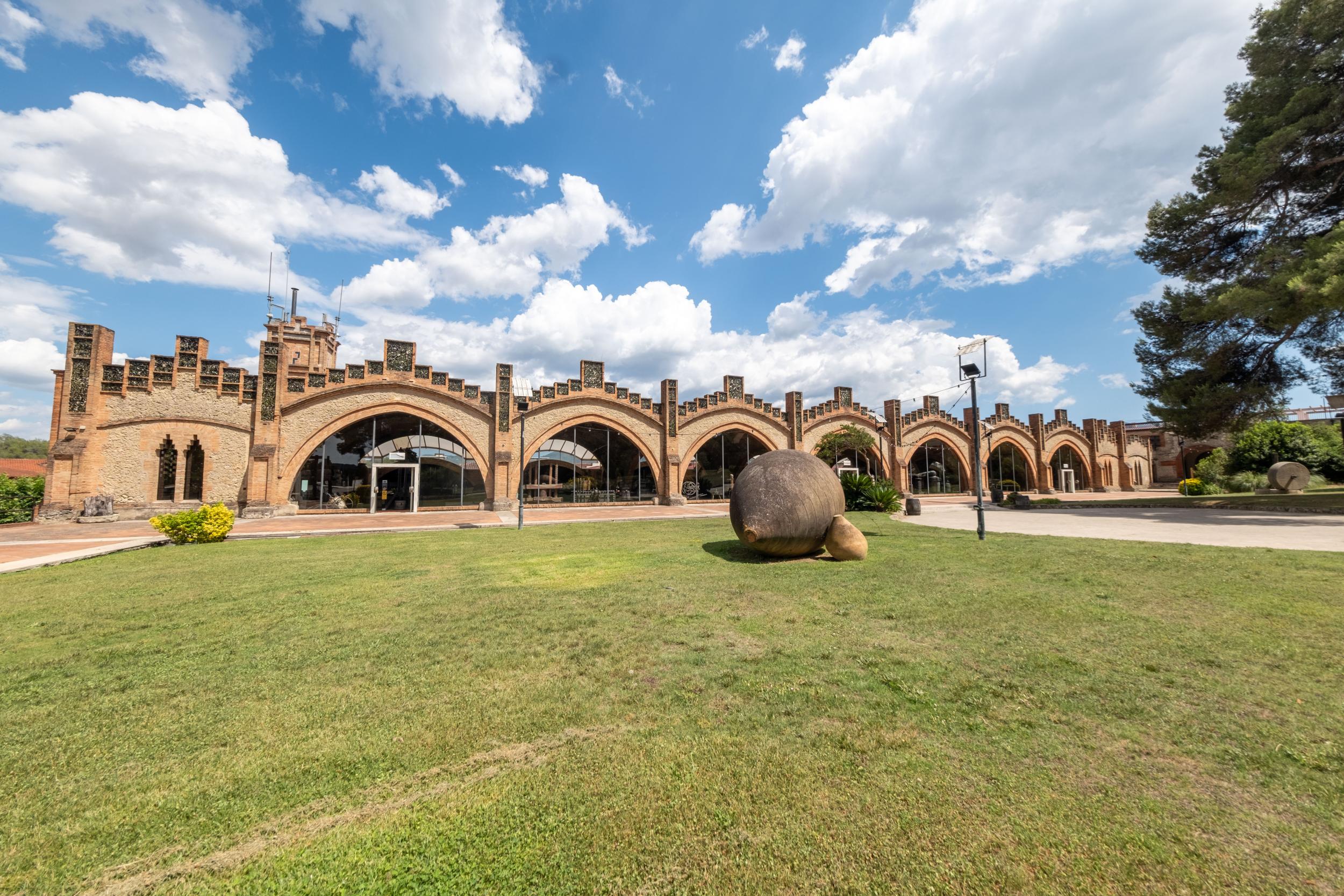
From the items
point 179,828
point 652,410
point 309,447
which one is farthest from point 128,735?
point 652,410

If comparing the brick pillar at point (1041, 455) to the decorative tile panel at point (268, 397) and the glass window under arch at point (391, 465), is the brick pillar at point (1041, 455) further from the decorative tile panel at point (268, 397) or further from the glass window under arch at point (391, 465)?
the decorative tile panel at point (268, 397)

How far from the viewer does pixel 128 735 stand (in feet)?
11.3

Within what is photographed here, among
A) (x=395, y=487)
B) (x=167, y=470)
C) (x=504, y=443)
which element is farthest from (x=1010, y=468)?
(x=167, y=470)

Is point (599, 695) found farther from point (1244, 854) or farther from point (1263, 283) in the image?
point (1263, 283)

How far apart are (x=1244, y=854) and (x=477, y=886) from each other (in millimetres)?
3371

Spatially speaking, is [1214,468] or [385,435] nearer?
[385,435]

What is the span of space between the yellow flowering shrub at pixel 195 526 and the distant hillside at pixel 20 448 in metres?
76.1

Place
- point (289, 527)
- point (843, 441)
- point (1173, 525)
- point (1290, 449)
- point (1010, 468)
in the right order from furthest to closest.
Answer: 1. point (1010, 468)
2. point (1290, 449)
3. point (843, 441)
4. point (289, 527)
5. point (1173, 525)

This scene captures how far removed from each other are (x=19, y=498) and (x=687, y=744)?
3138 centimetres

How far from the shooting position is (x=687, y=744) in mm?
3271

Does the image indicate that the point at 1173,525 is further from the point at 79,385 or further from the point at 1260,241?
the point at 79,385

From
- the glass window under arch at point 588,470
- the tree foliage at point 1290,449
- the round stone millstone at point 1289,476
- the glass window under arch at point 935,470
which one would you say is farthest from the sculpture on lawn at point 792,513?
the tree foliage at point 1290,449

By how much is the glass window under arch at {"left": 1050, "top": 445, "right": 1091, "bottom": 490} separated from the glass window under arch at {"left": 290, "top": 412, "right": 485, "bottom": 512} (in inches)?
1853

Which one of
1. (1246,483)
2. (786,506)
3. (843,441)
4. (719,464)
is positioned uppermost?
(843,441)
